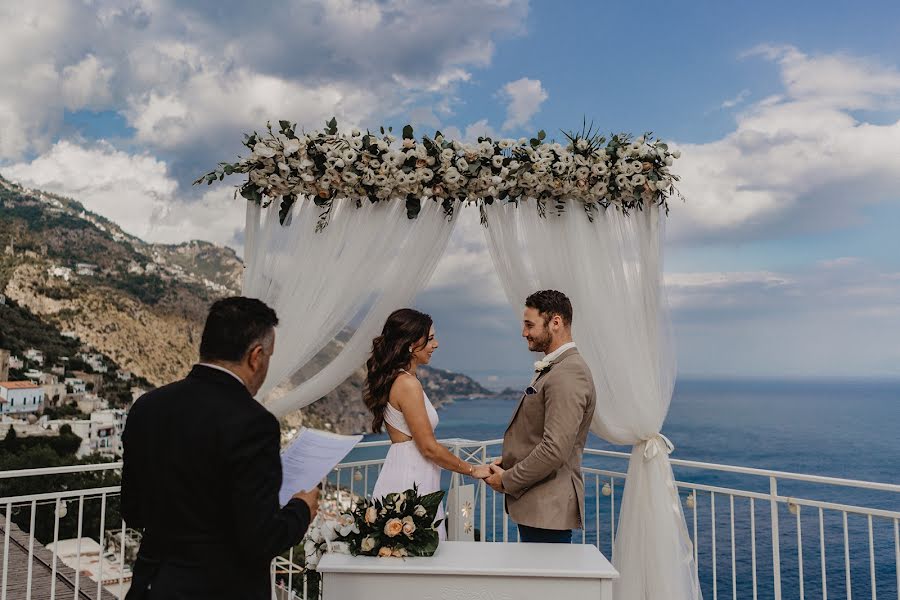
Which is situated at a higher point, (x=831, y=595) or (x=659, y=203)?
(x=659, y=203)

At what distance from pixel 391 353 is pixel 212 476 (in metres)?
1.49

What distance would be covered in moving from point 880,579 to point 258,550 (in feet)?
102

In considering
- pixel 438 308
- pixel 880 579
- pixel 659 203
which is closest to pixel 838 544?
pixel 880 579

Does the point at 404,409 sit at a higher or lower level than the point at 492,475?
higher

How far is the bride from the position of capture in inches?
109

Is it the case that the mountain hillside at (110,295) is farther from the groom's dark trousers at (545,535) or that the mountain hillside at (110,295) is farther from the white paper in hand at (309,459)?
the white paper in hand at (309,459)

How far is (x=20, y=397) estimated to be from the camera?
2200 centimetres

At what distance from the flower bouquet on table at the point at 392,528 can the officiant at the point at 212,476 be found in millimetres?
807

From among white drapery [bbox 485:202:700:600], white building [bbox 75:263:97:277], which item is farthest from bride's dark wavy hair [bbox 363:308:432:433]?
white building [bbox 75:263:97:277]

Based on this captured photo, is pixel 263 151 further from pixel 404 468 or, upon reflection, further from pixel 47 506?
pixel 47 506

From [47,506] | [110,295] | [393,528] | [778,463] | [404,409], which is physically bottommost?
[778,463]

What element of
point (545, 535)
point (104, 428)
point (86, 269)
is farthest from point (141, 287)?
point (545, 535)

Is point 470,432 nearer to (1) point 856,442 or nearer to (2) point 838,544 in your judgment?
(2) point 838,544

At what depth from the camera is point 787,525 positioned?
97.5 ft
